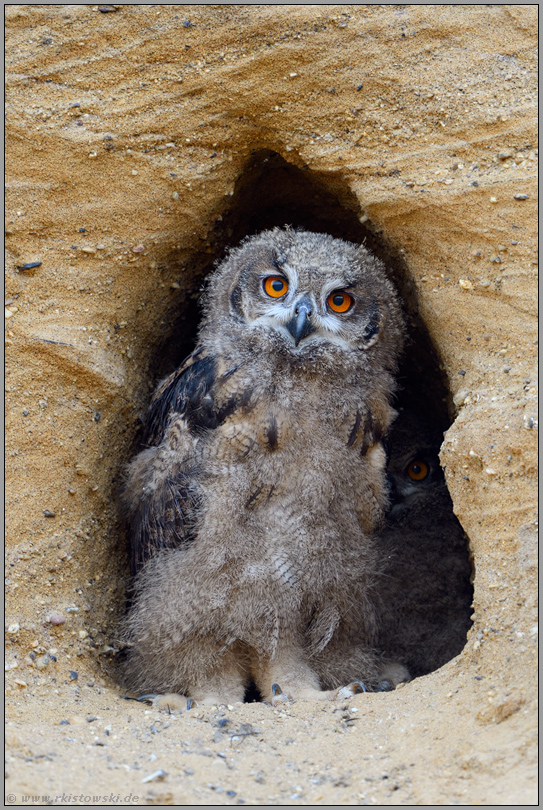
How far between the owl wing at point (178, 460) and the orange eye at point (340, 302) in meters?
0.52

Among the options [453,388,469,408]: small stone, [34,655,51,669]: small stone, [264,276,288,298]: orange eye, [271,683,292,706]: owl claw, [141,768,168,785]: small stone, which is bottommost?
[271,683,292,706]: owl claw

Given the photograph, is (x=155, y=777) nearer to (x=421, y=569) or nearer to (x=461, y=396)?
(x=461, y=396)

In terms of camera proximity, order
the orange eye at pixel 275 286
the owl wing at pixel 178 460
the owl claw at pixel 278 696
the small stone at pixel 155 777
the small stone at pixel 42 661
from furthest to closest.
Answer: the orange eye at pixel 275 286, the owl wing at pixel 178 460, the owl claw at pixel 278 696, the small stone at pixel 42 661, the small stone at pixel 155 777

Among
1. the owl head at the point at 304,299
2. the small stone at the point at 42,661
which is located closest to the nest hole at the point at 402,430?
the owl head at the point at 304,299

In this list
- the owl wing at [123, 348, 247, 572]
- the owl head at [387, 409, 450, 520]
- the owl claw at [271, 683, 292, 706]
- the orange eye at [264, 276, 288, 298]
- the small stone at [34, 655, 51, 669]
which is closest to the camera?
the small stone at [34, 655, 51, 669]

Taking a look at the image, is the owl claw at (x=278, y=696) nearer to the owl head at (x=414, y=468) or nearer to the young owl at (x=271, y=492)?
the young owl at (x=271, y=492)

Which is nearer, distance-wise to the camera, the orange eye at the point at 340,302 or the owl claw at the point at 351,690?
the owl claw at the point at 351,690

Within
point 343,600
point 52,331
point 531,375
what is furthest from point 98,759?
point 531,375

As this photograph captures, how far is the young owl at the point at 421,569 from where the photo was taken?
3584 mm

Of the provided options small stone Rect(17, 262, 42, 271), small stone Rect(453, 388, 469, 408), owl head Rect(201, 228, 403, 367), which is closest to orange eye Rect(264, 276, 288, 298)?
owl head Rect(201, 228, 403, 367)

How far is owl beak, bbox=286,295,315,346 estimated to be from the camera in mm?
2961

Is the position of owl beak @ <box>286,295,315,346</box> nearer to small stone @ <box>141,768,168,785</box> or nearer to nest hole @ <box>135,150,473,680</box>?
nest hole @ <box>135,150,473,680</box>

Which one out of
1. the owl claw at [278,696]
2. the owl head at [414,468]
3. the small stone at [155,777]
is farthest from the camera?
the owl head at [414,468]

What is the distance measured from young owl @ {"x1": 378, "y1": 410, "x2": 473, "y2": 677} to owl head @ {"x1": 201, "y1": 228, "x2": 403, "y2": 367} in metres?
0.81
